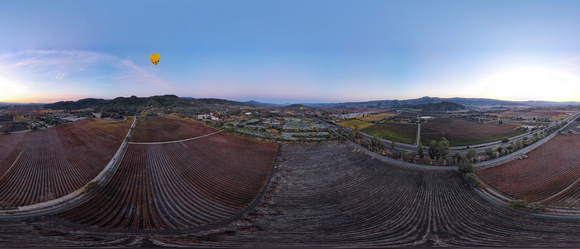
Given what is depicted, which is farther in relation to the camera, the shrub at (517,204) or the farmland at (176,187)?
the shrub at (517,204)

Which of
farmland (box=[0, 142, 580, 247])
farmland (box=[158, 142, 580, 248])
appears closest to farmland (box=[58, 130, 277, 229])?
farmland (box=[0, 142, 580, 247])

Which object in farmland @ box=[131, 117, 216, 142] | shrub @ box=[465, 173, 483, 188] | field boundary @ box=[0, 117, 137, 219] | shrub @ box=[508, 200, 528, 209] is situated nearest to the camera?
field boundary @ box=[0, 117, 137, 219]

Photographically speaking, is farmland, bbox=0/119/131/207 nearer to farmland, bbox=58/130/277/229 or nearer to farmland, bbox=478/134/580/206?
farmland, bbox=58/130/277/229

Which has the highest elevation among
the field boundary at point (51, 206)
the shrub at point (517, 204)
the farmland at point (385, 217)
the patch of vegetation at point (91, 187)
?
the patch of vegetation at point (91, 187)

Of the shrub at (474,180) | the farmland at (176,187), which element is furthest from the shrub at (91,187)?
the shrub at (474,180)

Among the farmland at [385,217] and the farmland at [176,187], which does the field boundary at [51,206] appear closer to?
the farmland at [176,187]

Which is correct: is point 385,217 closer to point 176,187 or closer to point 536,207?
point 536,207

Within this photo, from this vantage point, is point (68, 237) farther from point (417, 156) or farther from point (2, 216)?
point (417, 156)
